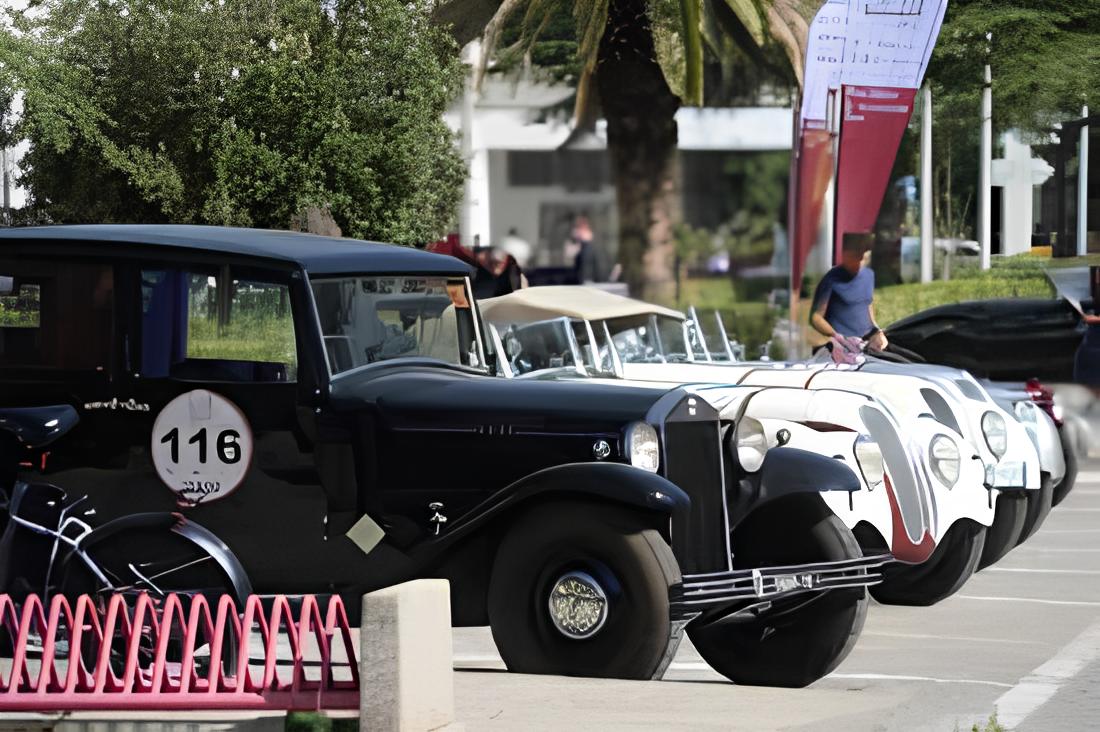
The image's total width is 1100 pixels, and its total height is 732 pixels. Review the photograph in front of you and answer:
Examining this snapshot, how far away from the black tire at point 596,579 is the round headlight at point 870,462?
269 cm

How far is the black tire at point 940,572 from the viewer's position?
11.1 m

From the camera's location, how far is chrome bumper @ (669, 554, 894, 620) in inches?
310

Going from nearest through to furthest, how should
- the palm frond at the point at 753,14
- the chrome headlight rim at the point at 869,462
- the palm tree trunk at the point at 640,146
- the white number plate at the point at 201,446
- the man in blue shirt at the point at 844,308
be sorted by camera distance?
the white number plate at the point at 201,446, the chrome headlight rim at the point at 869,462, the man in blue shirt at the point at 844,308, the palm tree trunk at the point at 640,146, the palm frond at the point at 753,14

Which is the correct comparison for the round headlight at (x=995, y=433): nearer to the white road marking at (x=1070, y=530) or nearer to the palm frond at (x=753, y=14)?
the white road marking at (x=1070, y=530)

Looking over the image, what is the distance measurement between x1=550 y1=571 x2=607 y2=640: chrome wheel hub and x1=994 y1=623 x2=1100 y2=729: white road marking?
1.69 m

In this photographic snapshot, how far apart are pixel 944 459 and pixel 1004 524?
1318 mm

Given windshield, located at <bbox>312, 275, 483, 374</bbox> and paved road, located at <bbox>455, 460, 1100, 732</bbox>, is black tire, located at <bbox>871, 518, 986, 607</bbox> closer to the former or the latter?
paved road, located at <bbox>455, 460, 1100, 732</bbox>

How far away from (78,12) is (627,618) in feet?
71.9

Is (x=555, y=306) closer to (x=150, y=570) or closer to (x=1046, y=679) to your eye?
(x=1046, y=679)

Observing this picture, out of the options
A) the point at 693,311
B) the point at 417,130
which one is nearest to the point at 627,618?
the point at 693,311

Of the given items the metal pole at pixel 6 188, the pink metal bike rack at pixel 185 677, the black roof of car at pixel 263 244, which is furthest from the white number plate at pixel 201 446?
the metal pole at pixel 6 188

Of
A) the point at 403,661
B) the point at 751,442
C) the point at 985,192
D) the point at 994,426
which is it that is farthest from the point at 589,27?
the point at 403,661

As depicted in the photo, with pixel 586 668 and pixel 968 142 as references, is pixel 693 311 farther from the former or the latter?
pixel 586 668

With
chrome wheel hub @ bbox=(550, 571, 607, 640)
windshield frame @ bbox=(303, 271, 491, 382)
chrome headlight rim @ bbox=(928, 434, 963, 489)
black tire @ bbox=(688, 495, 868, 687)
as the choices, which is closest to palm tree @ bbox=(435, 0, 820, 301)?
chrome headlight rim @ bbox=(928, 434, 963, 489)
